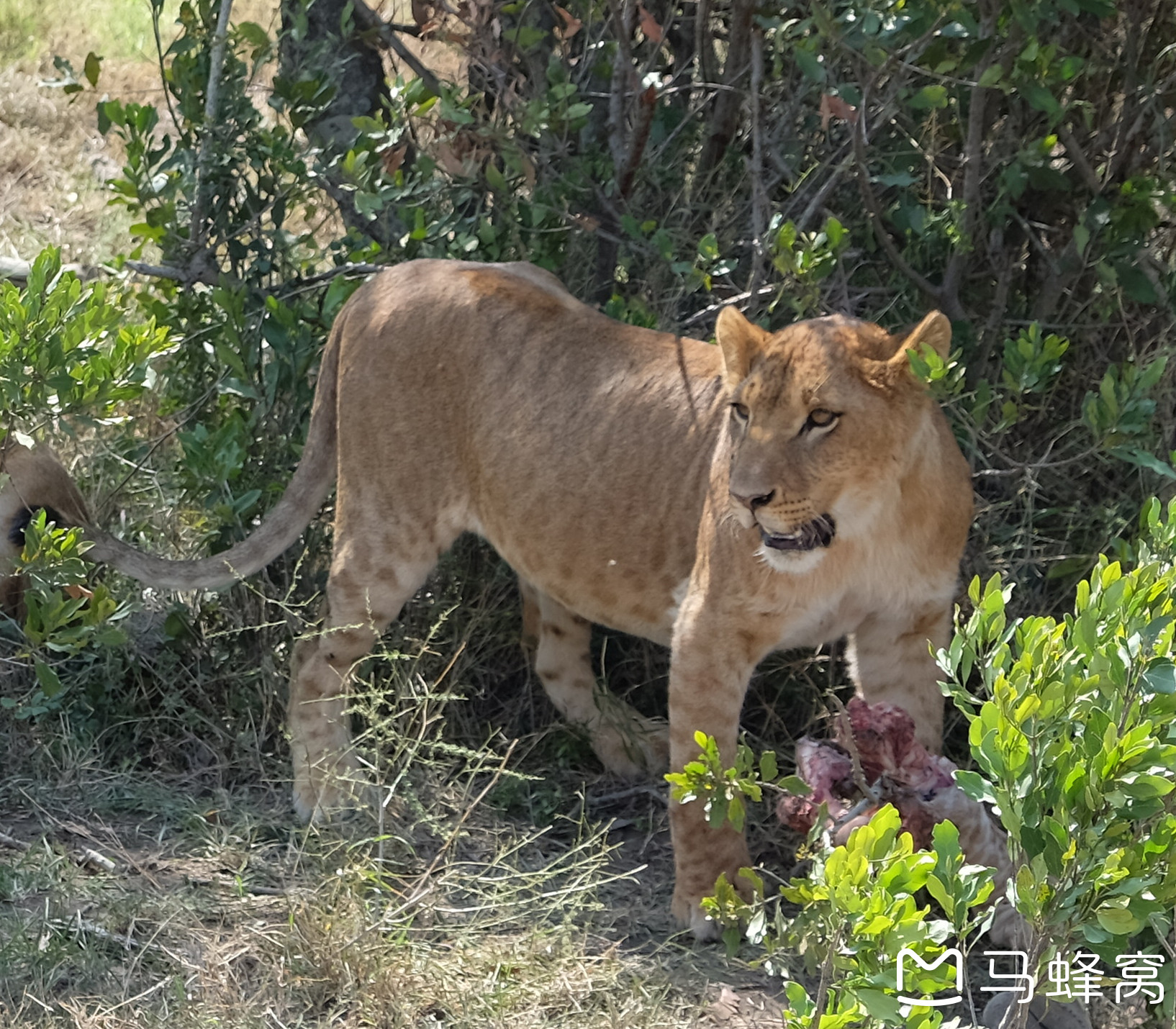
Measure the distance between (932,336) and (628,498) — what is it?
876mm

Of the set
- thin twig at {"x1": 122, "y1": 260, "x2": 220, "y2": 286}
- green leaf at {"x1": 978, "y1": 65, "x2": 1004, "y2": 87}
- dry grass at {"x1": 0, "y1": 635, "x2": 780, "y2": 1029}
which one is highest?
green leaf at {"x1": 978, "y1": 65, "x2": 1004, "y2": 87}

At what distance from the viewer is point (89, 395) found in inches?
131

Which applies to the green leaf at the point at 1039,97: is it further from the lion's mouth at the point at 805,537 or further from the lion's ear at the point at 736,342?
the lion's mouth at the point at 805,537

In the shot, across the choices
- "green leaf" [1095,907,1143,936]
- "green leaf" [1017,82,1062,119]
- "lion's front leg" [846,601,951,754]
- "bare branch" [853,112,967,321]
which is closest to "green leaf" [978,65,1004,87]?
"green leaf" [1017,82,1062,119]

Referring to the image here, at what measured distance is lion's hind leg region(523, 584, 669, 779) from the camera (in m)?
4.09

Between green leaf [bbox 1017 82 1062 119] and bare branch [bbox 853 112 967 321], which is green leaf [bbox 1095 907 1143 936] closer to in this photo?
green leaf [bbox 1017 82 1062 119]

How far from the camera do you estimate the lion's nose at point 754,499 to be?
3.00 m

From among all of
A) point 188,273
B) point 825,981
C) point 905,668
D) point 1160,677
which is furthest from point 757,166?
point 825,981

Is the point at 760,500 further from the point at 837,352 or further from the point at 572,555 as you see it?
the point at 572,555

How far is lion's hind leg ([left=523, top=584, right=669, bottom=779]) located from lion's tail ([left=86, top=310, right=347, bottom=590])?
652 millimetres

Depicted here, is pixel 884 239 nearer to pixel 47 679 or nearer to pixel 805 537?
pixel 805 537

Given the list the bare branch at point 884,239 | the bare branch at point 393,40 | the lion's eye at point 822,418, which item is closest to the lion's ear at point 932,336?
the lion's eye at point 822,418

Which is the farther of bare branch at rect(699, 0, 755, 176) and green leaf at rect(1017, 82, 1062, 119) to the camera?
bare branch at rect(699, 0, 755, 176)

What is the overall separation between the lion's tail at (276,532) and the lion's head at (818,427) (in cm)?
126
